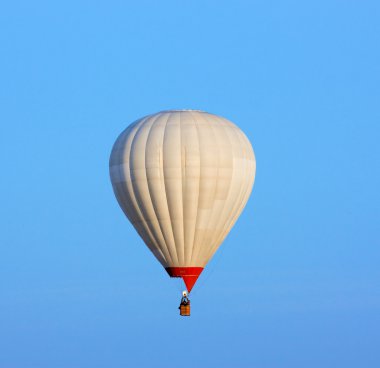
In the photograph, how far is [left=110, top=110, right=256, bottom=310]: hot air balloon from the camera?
6353 inches

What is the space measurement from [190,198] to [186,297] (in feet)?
15.7

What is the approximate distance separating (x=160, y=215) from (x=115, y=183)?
308cm

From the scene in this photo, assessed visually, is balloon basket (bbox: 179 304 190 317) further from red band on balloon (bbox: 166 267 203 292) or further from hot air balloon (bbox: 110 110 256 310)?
hot air balloon (bbox: 110 110 256 310)

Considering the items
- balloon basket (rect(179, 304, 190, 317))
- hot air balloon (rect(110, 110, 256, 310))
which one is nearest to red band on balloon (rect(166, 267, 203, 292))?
hot air balloon (rect(110, 110, 256, 310))

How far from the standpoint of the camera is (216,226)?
532ft

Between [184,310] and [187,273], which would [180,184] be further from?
[184,310]

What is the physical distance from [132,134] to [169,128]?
1.84m

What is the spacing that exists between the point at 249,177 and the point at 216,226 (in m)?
3.06

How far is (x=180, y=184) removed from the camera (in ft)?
529

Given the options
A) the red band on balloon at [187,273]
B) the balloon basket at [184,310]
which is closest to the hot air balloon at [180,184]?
the red band on balloon at [187,273]

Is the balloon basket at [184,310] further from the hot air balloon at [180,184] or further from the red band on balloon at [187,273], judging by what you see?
the hot air balloon at [180,184]

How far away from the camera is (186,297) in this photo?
162375mm

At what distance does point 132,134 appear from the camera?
162250 mm

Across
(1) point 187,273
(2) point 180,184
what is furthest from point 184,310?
→ (2) point 180,184
